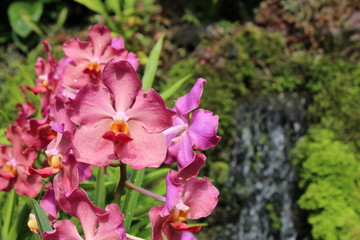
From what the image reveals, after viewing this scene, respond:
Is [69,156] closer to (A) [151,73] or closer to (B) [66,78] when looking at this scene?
(B) [66,78]

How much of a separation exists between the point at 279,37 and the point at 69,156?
4237mm

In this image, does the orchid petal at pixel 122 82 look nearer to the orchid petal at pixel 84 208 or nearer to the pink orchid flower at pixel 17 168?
the orchid petal at pixel 84 208

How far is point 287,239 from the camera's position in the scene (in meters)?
3.64

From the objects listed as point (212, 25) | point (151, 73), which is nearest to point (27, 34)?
point (212, 25)

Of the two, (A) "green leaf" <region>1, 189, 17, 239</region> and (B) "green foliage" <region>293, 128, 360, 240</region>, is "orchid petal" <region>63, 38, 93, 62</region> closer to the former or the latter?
(A) "green leaf" <region>1, 189, 17, 239</region>

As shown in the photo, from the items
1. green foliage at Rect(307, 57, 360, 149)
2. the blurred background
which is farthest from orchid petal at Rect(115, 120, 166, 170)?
green foliage at Rect(307, 57, 360, 149)

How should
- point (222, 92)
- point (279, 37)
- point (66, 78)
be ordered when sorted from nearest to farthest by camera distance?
point (66, 78) < point (222, 92) < point (279, 37)

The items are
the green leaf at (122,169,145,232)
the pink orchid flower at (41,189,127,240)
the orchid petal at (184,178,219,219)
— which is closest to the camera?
the pink orchid flower at (41,189,127,240)

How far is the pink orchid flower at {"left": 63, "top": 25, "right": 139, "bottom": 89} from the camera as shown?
149 centimetres

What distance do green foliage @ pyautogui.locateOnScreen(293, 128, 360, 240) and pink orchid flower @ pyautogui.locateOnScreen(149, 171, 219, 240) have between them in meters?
1.76

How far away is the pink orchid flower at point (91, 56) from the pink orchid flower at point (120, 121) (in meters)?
0.39

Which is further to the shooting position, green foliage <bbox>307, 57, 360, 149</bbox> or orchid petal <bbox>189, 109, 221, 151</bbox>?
green foliage <bbox>307, 57, 360, 149</bbox>

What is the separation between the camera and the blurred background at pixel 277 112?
2.96 metres

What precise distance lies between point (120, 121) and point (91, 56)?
22.4 inches
